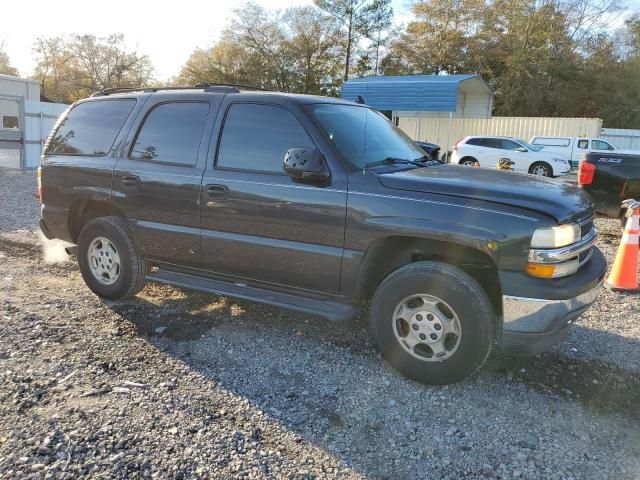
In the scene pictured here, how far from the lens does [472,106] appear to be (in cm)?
3659

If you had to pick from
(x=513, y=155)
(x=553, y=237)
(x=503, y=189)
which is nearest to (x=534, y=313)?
(x=553, y=237)

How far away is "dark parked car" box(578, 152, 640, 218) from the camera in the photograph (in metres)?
7.35

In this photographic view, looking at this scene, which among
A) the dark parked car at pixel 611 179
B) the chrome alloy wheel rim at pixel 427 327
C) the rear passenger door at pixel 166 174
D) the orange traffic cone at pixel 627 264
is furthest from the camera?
the dark parked car at pixel 611 179

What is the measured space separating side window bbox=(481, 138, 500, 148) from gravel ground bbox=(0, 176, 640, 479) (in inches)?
704

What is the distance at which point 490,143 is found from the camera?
21.8 meters

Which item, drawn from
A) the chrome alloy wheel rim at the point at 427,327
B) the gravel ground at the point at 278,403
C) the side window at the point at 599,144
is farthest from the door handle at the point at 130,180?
the side window at the point at 599,144

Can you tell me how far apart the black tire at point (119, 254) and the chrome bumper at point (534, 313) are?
3.10 meters

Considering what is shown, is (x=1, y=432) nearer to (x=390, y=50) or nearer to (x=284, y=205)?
(x=284, y=205)

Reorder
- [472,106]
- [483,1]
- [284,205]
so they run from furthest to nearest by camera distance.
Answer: [483,1] → [472,106] → [284,205]

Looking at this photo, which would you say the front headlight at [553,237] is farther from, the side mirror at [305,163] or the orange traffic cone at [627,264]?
the orange traffic cone at [627,264]

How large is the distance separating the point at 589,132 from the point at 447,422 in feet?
89.7

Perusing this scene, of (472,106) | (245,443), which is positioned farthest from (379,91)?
(245,443)

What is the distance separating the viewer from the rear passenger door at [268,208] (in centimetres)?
375

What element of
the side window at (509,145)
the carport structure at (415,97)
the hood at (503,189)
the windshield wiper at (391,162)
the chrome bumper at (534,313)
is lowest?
the chrome bumper at (534,313)
